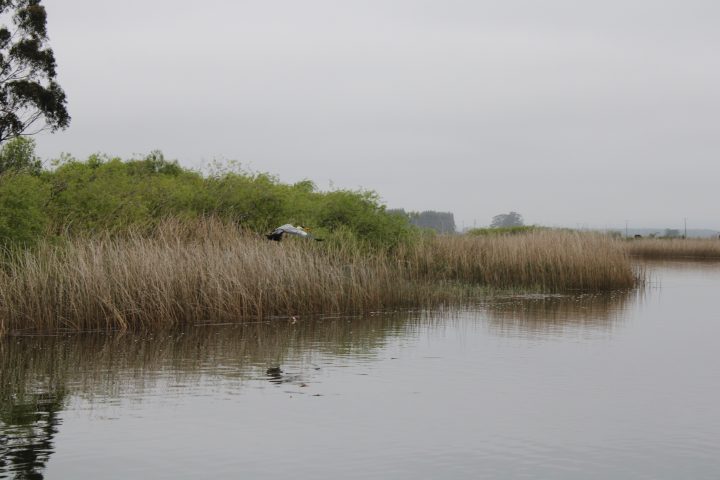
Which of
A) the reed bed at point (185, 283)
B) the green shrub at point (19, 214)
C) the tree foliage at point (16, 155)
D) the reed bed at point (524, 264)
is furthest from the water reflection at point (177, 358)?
the tree foliage at point (16, 155)

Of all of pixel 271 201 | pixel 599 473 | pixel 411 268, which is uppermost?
pixel 271 201

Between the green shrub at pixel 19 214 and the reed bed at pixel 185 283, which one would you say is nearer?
the reed bed at pixel 185 283

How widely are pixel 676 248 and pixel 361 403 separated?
45590mm

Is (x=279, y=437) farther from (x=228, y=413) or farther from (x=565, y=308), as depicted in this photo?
(x=565, y=308)

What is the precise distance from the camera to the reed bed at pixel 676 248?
50375 mm

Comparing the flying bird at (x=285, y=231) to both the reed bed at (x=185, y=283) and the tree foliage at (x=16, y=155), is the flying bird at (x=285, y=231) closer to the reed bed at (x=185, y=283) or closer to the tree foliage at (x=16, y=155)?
the reed bed at (x=185, y=283)

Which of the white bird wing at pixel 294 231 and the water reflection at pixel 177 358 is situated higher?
the white bird wing at pixel 294 231

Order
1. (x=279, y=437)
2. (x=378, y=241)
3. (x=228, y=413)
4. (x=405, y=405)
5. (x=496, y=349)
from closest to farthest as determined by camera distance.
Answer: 1. (x=279, y=437)
2. (x=228, y=413)
3. (x=405, y=405)
4. (x=496, y=349)
5. (x=378, y=241)

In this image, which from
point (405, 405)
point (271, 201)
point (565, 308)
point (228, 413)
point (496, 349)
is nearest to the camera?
point (228, 413)

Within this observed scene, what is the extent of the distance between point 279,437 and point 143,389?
2.77 metres

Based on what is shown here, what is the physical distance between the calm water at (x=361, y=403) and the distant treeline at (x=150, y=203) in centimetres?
374

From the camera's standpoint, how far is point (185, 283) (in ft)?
52.2

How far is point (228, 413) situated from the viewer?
9383 mm

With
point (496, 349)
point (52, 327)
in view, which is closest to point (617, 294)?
point (496, 349)
